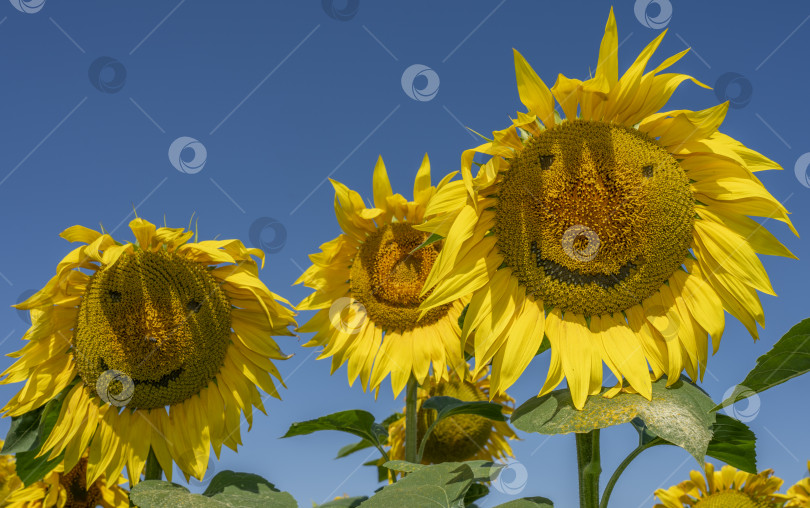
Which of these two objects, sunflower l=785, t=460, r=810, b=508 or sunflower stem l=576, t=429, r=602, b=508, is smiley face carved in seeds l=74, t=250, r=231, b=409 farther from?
sunflower l=785, t=460, r=810, b=508

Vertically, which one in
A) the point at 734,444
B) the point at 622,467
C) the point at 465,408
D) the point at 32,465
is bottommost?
the point at 32,465

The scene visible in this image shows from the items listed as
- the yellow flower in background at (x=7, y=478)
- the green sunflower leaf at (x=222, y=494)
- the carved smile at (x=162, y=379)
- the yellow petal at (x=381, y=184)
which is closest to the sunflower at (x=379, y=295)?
the yellow petal at (x=381, y=184)

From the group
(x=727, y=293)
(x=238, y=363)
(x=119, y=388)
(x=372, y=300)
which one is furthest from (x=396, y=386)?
(x=727, y=293)

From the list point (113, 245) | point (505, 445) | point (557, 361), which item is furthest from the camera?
point (505, 445)

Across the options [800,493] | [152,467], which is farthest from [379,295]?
[800,493]

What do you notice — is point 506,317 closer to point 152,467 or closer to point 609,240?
point 609,240

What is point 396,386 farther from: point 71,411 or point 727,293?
point 727,293
